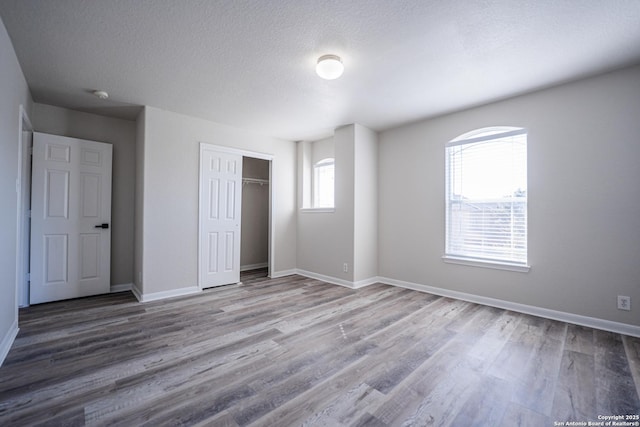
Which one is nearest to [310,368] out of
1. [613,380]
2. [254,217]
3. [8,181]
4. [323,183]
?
[613,380]

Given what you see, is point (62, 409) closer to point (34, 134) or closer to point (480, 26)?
point (34, 134)

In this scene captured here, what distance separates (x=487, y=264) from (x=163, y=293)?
4.28 m

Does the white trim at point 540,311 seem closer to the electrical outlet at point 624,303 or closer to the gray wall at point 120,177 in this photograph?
the electrical outlet at point 624,303

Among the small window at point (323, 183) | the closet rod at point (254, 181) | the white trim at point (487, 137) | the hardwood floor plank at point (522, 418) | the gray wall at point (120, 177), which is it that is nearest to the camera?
the hardwood floor plank at point (522, 418)

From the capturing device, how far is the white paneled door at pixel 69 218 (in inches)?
137

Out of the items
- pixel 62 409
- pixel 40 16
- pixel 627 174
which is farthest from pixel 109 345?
pixel 627 174

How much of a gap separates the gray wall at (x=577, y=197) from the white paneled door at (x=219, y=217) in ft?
10.8

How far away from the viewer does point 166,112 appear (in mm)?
3799

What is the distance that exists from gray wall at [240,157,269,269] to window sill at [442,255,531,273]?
3.79m

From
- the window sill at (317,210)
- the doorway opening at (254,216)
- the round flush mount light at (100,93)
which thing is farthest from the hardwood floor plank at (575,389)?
the round flush mount light at (100,93)

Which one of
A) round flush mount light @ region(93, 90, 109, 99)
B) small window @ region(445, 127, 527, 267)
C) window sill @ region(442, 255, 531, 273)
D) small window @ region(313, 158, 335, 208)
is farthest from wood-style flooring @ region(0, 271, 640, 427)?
round flush mount light @ region(93, 90, 109, 99)

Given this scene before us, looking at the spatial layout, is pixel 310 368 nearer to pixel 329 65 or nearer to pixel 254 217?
pixel 329 65

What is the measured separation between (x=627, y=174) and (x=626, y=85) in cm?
86

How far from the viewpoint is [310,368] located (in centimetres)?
204
